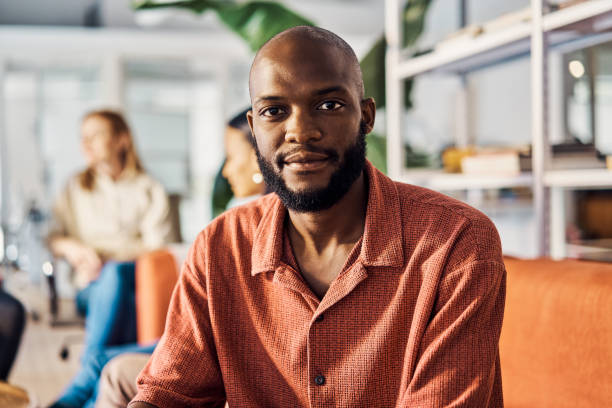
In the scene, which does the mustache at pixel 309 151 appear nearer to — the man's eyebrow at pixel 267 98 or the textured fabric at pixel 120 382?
the man's eyebrow at pixel 267 98

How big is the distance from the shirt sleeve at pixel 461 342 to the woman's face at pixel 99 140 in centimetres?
272

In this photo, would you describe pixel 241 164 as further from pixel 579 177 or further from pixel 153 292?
pixel 579 177

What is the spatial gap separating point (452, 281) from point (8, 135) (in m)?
6.54

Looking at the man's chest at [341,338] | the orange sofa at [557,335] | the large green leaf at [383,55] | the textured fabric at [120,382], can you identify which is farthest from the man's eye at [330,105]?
the large green leaf at [383,55]

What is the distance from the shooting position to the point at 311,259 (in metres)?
1.21

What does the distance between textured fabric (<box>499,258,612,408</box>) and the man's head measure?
0.54 meters

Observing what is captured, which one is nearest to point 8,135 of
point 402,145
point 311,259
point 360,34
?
point 360,34

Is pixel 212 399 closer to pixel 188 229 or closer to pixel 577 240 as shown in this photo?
pixel 577 240

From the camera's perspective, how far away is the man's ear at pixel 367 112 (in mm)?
1211

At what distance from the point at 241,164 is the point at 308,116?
1179 mm

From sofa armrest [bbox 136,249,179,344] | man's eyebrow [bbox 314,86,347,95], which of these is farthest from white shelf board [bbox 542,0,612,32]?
sofa armrest [bbox 136,249,179,344]

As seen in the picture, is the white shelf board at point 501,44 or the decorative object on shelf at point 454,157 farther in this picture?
the decorative object on shelf at point 454,157

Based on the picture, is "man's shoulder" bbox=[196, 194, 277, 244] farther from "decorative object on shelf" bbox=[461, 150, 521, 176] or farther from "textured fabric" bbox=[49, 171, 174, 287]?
"textured fabric" bbox=[49, 171, 174, 287]

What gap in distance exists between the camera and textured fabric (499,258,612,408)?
1249 mm
